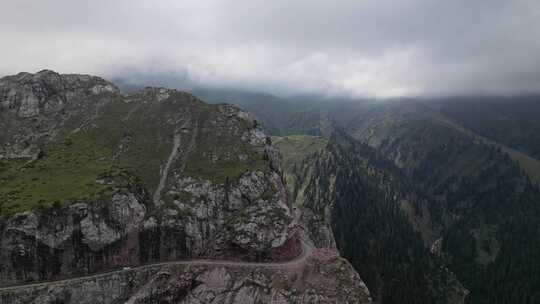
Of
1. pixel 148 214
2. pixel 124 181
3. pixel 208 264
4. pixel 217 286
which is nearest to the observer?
pixel 217 286

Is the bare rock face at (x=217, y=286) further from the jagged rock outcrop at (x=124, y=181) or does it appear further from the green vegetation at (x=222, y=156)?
the green vegetation at (x=222, y=156)

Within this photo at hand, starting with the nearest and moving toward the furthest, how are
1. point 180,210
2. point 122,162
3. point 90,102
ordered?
point 180,210, point 122,162, point 90,102

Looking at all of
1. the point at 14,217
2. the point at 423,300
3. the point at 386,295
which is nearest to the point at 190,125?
the point at 14,217

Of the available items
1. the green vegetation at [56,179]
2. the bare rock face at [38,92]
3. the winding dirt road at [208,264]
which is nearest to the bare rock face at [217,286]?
the winding dirt road at [208,264]

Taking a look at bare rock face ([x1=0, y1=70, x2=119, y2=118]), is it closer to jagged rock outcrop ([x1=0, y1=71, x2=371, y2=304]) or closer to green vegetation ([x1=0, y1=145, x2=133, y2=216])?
jagged rock outcrop ([x1=0, y1=71, x2=371, y2=304])

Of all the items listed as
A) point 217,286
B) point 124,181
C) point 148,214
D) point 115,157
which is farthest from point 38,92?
point 217,286

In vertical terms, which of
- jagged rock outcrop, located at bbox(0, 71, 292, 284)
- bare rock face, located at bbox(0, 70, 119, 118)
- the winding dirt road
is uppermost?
bare rock face, located at bbox(0, 70, 119, 118)

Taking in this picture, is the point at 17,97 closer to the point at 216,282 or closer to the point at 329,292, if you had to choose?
the point at 216,282

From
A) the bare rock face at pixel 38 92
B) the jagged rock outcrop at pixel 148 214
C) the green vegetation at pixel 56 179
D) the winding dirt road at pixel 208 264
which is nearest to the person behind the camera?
the winding dirt road at pixel 208 264

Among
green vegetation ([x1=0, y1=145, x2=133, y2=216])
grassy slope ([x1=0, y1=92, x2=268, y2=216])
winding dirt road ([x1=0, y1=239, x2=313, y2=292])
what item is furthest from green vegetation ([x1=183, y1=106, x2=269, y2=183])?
winding dirt road ([x1=0, y1=239, x2=313, y2=292])

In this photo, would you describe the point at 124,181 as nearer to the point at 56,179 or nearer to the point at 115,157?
the point at 115,157

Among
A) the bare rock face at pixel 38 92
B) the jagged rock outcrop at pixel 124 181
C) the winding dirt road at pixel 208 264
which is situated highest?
the bare rock face at pixel 38 92
